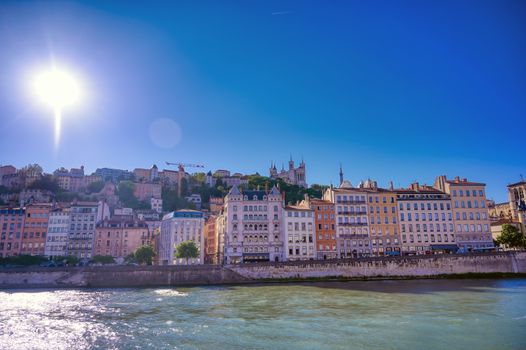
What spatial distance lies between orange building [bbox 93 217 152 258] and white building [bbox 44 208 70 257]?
5.50 metres

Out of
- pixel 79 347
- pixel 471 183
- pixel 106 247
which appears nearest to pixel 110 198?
pixel 106 247

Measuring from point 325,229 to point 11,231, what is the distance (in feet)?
189

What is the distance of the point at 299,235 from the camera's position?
61219 millimetres

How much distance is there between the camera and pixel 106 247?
243ft

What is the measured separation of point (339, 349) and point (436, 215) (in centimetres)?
5391

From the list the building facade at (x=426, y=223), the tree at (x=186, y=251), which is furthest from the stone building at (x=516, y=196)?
the tree at (x=186, y=251)

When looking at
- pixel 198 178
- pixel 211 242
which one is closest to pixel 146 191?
pixel 198 178

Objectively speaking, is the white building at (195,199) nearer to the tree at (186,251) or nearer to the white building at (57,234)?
the white building at (57,234)

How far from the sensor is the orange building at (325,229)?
203 feet

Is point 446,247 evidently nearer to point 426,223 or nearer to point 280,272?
point 426,223

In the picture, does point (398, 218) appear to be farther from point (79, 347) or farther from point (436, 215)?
point (79, 347)

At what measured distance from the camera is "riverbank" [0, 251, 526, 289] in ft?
161

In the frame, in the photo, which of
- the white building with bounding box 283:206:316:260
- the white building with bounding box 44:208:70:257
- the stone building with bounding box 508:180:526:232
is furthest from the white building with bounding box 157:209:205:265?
the stone building with bounding box 508:180:526:232

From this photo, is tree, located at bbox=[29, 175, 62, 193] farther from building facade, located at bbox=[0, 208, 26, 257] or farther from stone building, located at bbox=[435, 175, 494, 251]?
stone building, located at bbox=[435, 175, 494, 251]
